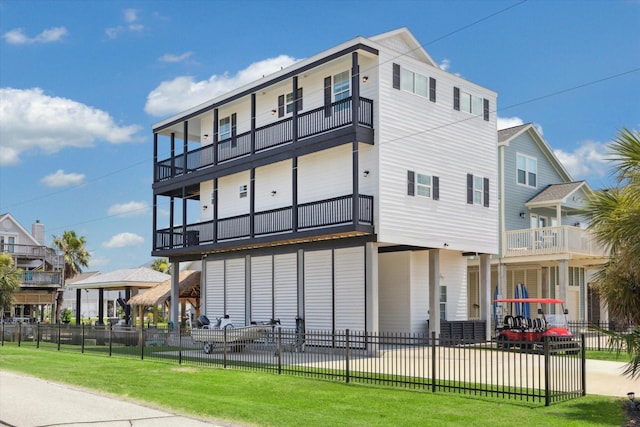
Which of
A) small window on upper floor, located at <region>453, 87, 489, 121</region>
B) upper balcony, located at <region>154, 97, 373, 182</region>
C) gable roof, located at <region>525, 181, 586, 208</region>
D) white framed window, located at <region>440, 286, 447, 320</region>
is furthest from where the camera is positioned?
gable roof, located at <region>525, 181, 586, 208</region>

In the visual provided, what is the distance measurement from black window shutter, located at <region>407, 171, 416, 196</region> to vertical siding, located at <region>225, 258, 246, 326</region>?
30.5ft

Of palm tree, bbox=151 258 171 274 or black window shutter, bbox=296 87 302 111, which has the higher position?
black window shutter, bbox=296 87 302 111

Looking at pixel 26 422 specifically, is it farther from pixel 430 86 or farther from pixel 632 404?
pixel 430 86

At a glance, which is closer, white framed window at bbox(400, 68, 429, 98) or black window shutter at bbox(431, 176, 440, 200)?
white framed window at bbox(400, 68, 429, 98)

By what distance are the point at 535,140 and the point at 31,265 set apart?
47.9 meters

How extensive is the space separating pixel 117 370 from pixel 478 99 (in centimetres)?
1958

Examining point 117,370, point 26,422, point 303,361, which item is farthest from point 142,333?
point 26,422

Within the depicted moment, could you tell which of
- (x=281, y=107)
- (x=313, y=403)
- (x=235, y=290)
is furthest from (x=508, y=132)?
(x=313, y=403)

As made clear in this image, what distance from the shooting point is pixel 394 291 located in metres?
30.3

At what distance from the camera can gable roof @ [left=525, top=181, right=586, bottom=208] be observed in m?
38.2

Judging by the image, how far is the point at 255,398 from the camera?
14.8 meters

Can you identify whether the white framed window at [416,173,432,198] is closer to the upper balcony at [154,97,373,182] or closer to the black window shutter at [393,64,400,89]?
the upper balcony at [154,97,373,182]

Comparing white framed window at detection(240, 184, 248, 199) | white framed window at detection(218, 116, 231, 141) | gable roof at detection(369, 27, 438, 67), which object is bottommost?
white framed window at detection(240, 184, 248, 199)

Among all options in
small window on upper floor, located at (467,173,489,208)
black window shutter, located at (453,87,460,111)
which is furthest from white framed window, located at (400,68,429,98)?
small window on upper floor, located at (467,173,489,208)
